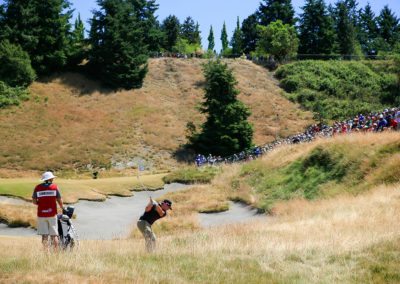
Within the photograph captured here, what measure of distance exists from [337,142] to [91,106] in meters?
40.4

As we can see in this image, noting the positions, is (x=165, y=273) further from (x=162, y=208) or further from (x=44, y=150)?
(x=44, y=150)

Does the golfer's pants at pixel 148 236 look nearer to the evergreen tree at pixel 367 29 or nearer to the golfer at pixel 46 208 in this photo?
the golfer at pixel 46 208

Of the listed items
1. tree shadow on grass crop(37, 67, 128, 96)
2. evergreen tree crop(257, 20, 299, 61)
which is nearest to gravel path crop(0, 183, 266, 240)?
tree shadow on grass crop(37, 67, 128, 96)

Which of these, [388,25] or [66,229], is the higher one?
[388,25]

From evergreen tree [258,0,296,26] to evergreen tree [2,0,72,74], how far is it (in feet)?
145

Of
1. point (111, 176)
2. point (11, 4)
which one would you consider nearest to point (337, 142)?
point (111, 176)

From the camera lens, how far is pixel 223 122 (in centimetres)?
5266

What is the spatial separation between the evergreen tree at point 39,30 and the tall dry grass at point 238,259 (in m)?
55.1

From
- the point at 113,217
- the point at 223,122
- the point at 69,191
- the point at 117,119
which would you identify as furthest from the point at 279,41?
the point at 113,217

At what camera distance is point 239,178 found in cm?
3819

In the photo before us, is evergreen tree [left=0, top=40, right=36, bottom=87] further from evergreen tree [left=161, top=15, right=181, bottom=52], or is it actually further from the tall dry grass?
the tall dry grass

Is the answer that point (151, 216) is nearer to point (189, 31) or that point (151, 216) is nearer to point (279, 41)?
point (279, 41)

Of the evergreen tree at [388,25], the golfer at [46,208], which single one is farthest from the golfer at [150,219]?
the evergreen tree at [388,25]

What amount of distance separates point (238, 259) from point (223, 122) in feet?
136
